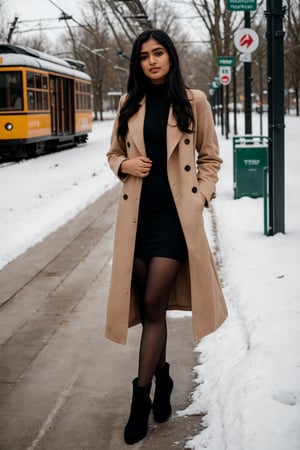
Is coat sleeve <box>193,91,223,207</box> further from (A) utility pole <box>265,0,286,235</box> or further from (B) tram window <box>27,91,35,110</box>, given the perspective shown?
(B) tram window <box>27,91,35,110</box>

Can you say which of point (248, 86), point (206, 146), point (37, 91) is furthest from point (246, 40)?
point (206, 146)

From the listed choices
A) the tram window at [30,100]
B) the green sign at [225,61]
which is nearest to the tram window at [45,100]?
the tram window at [30,100]

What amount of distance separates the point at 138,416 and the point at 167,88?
164 centimetres

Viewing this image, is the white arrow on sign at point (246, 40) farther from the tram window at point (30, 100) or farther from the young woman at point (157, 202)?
the young woman at point (157, 202)

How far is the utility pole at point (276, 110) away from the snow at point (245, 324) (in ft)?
1.09

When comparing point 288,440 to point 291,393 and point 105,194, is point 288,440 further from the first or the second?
point 105,194

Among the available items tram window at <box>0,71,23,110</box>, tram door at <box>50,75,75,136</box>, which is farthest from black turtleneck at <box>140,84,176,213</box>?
tram door at <box>50,75,75,136</box>

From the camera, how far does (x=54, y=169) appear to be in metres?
19.8

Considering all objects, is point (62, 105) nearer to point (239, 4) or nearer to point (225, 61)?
point (225, 61)

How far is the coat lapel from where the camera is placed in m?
3.46

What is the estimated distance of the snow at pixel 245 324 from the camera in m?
3.40

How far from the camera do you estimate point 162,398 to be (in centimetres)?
372

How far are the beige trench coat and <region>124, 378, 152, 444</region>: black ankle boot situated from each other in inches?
10.9

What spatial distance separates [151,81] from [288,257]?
3.92 m
